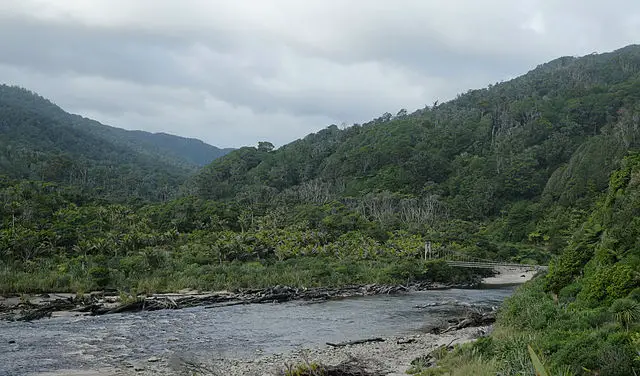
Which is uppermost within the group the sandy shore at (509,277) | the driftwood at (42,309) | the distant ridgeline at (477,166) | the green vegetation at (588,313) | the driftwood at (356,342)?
the distant ridgeline at (477,166)

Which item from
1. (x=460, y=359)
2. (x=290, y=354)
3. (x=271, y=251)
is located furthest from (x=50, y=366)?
(x=271, y=251)

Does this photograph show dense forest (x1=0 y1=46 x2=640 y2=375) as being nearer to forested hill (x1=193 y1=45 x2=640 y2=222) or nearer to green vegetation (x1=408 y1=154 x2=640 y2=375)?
green vegetation (x1=408 y1=154 x2=640 y2=375)

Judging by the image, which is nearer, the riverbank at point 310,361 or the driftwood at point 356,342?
the riverbank at point 310,361

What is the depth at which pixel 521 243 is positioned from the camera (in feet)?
311

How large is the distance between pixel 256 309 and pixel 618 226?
90.7 ft

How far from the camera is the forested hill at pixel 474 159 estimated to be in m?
119

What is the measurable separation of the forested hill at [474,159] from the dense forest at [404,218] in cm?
55

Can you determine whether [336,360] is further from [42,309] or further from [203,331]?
[42,309]

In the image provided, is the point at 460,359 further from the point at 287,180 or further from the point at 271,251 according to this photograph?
the point at 287,180

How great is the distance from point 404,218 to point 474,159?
46.6m

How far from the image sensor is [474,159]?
5915 inches

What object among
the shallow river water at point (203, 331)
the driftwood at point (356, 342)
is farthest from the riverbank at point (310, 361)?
the shallow river water at point (203, 331)

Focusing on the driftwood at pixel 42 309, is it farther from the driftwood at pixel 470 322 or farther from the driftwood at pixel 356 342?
the driftwood at pixel 470 322

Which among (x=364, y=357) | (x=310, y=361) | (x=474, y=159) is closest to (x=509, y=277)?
(x=364, y=357)
